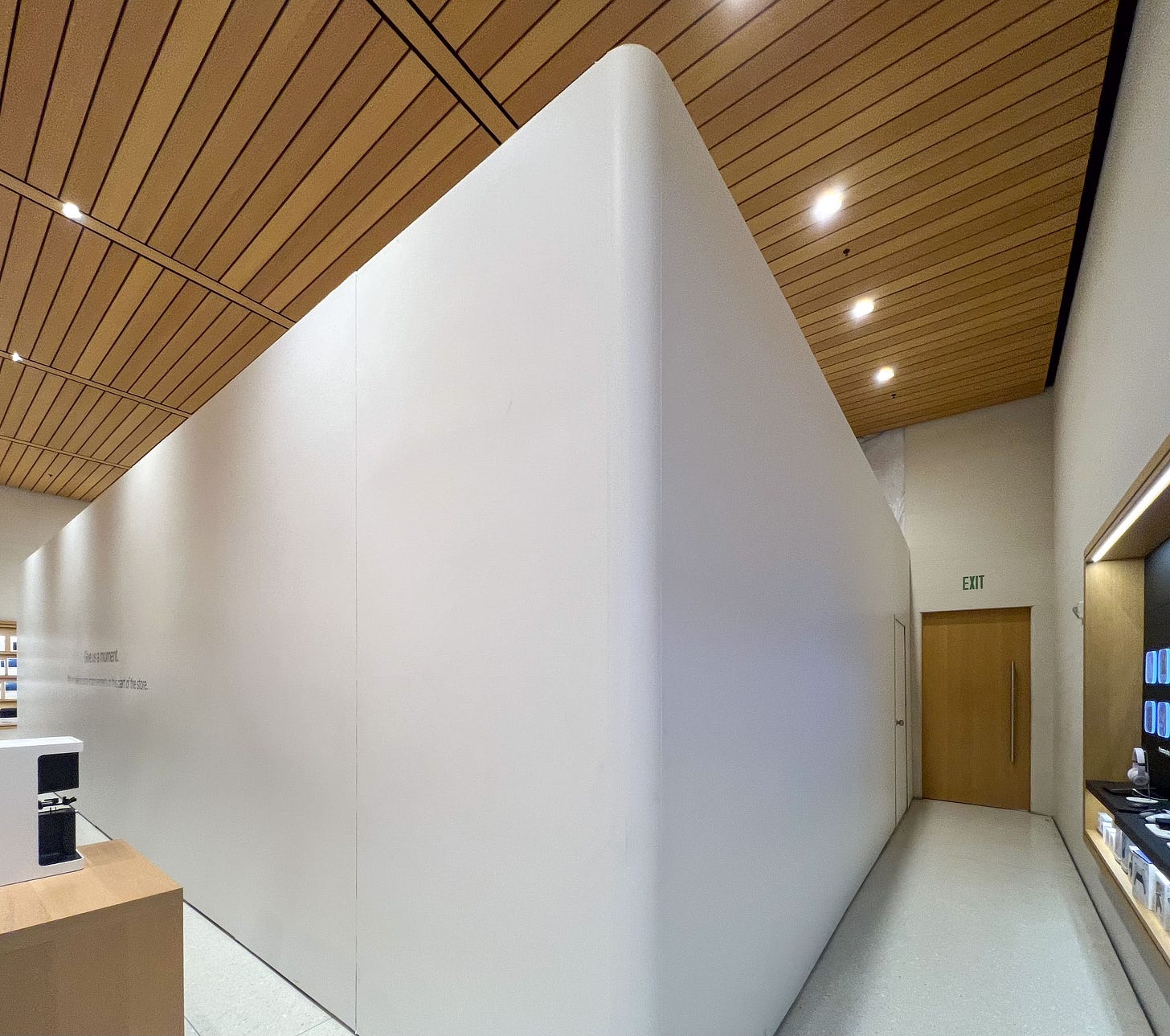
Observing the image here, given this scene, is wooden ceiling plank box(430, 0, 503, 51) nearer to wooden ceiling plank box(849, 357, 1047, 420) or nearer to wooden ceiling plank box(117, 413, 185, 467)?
wooden ceiling plank box(849, 357, 1047, 420)

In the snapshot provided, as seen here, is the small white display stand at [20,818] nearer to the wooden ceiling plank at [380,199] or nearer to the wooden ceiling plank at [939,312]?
the wooden ceiling plank at [380,199]

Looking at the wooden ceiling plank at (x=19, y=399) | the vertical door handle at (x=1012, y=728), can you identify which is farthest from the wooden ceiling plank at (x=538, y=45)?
the vertical door handle at (x=1012, y=728)

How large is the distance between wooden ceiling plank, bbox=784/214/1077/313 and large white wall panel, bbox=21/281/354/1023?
11.4ft

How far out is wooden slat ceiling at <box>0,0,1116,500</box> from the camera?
2.85 metres

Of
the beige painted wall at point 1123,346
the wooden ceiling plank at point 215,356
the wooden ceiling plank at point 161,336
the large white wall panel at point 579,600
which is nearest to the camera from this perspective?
the large white wall panel at point 579,600

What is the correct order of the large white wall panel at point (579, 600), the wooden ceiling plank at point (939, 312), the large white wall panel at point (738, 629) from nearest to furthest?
1. the large white wall panel at point (579, 600)
2. the large white wall panel at point (738, 629)
3. the wooden ceiling plank at point (939, 312)

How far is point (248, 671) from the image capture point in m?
3.42

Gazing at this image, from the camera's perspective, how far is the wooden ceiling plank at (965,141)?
322 centimetres

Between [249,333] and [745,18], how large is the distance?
4375 mm

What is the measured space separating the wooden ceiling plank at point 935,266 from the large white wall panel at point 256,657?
3479mm

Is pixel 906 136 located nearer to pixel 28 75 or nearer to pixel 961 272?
pixel 961 272

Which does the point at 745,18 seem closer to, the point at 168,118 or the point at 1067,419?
the point at 168,118

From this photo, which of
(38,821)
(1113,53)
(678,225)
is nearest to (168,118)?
(678,225)

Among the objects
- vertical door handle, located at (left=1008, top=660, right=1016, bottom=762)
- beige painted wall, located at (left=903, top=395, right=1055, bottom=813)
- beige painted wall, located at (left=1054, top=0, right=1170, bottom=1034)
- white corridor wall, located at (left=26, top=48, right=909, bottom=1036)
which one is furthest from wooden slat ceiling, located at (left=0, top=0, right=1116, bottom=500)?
vertical door handle, located at (left=1008, top=660, right=1016, bottom=762)
